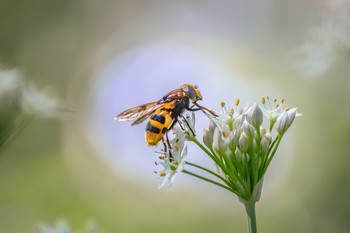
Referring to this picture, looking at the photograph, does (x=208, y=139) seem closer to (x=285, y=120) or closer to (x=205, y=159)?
(x=285, y=120)

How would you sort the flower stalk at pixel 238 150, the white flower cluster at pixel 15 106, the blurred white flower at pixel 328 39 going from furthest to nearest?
the blurred white flower at pixel 328 39, the white flower cluster at pixel 15 106, the flower stalk at pixel 238 150

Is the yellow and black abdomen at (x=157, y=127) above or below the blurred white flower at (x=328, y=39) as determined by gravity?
below

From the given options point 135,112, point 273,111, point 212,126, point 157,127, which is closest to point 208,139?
point 212,126

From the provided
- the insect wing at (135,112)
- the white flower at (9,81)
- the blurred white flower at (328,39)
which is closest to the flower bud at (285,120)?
the insect wing at (135,112)

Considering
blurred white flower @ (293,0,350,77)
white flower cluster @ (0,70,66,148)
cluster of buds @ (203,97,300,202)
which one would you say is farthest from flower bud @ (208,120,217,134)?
blurred white flower @ (293,0,350,77)

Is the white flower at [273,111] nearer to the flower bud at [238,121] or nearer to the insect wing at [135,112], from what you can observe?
the flower bud at [238,121]

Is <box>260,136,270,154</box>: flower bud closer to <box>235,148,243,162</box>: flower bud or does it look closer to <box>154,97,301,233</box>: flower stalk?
<box>154,97,301,233</box>: flower stalk

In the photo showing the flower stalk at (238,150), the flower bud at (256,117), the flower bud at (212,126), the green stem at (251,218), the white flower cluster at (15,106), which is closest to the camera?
the green stem at (251,218)
